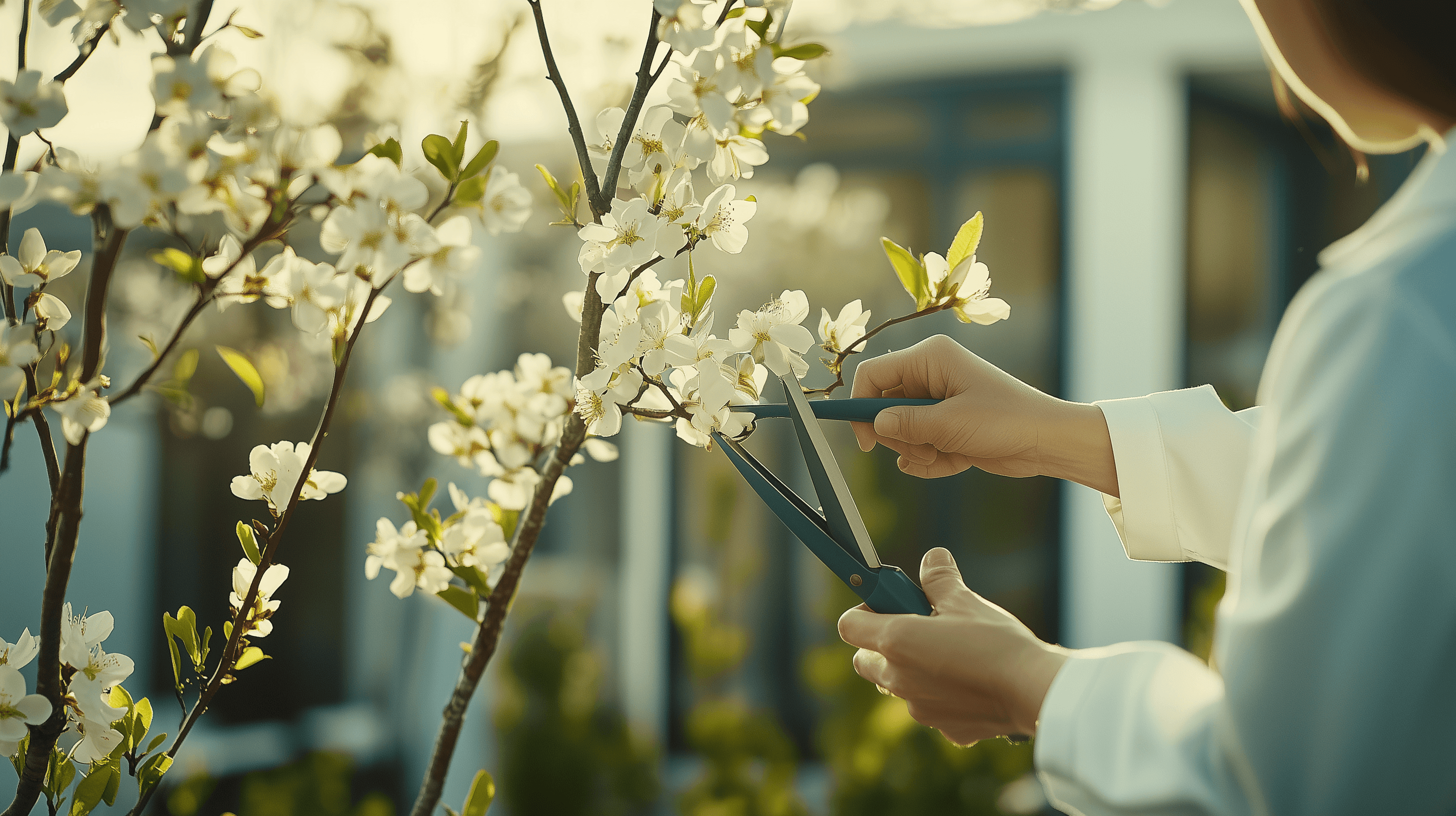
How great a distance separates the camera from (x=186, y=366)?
454mm

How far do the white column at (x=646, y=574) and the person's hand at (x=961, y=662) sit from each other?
7.07 feet

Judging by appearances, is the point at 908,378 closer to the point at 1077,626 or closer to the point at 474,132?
the point at 474,132

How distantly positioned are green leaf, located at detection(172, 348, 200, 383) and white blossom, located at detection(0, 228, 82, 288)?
0.21 ft

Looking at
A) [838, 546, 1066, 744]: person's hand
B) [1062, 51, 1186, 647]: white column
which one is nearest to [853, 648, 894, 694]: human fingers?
[838, 546, 1066, 744]: person's hand

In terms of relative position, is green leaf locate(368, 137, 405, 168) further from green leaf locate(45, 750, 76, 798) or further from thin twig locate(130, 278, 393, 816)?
green leaf locate(45, 750, 76, 798)

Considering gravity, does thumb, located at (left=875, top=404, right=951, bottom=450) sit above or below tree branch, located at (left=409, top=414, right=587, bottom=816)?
above

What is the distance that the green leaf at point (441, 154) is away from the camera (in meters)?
0.41

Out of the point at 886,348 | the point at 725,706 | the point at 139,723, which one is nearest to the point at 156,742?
the point at 139,723

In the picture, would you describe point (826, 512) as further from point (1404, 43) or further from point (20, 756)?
point (20, 756)

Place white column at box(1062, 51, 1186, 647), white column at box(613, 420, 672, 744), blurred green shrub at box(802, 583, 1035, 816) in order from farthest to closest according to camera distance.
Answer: white column at box(613, 420, 672, 744)
white column at box(1062, 51, 1186, 647)
blurred green shrub at box(802, 583, 1035, 816)

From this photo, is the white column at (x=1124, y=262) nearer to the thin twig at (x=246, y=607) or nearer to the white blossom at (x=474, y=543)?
the white blossom at (x=474, y=543)

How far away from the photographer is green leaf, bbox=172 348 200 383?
450mm

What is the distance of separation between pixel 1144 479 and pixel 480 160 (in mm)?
503

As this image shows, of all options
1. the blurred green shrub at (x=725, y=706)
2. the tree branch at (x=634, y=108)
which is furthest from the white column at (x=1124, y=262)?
the tree branch at (x=634, y=108)
